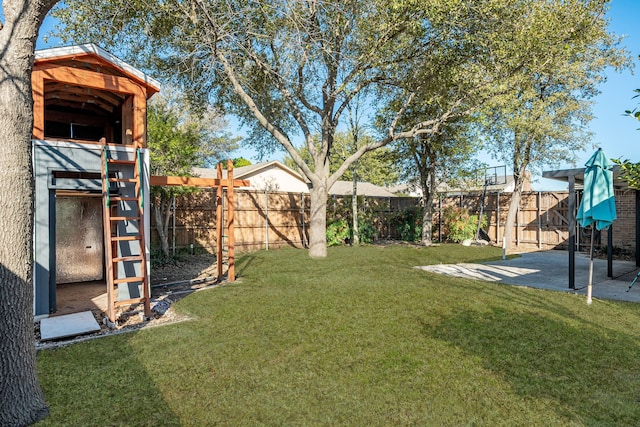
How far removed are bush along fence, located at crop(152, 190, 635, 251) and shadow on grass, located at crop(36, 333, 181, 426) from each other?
7.61 m

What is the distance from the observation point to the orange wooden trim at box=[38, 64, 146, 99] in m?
5.50

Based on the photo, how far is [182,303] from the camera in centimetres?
621

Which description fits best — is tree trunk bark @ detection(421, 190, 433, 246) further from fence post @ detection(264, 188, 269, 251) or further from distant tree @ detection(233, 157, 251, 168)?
distant tree @ detection(233, 157, 251, 168)

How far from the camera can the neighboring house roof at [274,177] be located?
2318 centimetres

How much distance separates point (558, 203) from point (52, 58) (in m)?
15.7

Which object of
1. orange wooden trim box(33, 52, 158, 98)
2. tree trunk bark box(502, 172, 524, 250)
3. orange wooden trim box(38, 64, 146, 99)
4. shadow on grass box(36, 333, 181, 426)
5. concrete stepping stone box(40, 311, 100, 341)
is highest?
orange wooden trim box(33, 52, 158, 98)

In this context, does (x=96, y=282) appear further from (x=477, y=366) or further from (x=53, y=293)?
(x=477, y=366)

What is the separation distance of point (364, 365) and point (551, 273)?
7.12m

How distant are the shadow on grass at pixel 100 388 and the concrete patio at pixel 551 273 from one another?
6.86m

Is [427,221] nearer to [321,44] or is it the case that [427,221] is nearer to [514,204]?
[514,204]

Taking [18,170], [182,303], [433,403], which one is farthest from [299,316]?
[18,170]

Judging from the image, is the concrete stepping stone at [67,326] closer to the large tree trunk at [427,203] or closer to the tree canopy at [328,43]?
the tree canopy at [328,43]

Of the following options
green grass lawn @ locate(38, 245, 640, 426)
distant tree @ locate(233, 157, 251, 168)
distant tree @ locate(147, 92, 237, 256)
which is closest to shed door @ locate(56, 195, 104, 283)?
distant tree @ locate(147, 92, 237, 256)

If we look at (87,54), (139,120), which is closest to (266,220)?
(139,120)
